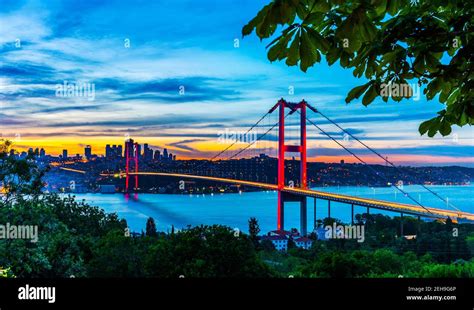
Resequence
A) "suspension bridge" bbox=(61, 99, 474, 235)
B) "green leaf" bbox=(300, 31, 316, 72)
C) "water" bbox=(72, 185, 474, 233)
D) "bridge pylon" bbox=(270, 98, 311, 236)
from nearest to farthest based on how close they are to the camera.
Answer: "green leaf" bbox=(300, 31, 316, 72), "suspension bridge" bbox=(61, 99, 474, 235), "bridge pylon" bbox=(270, 98, 311, 236), "water" bbox=(72, 185, 474, 233)

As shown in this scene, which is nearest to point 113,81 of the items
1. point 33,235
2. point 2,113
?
point 2,113

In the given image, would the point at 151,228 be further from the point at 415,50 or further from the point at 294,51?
the point at 294,51

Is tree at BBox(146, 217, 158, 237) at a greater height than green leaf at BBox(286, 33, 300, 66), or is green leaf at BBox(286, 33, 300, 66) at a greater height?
green leaf at BBox(286, 33, 300, 66)

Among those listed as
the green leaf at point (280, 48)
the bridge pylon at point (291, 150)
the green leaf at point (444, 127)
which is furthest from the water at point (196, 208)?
the green leaf at point (280, 48)

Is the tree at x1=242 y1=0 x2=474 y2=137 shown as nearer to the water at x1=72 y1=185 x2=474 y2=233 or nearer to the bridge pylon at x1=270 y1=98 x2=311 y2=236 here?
the bridge pylon at x1=270 y1=98 x2=311 y2=236

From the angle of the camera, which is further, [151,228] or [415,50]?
[151,228]

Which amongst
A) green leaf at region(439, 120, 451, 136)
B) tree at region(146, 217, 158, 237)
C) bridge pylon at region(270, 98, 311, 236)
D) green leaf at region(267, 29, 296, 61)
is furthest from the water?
green leaf at region(267, 29, 296, 61)

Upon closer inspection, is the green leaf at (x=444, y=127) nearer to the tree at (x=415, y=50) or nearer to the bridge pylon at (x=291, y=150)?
the tree at (x=415, y=50)

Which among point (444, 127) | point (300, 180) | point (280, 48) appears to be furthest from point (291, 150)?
point (280, 48)

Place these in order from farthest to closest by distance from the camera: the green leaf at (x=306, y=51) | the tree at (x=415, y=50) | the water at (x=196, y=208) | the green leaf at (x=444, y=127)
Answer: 1. the water at (x=196, y=208)
2. the green leaf at (x=444, y=127)
3. the tree at (x=415, y=50)
4. the green leaf at (x=306, y=51)

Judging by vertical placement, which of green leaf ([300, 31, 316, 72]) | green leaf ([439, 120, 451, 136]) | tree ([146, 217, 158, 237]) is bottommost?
tree ([146, 217, 158, 237])

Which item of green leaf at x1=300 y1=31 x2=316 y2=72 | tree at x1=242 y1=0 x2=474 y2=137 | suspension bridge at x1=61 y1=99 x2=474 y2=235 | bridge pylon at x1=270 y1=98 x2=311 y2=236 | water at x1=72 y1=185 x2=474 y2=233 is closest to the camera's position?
green leaf at x1=300 y1=31 x2=316 y2=72

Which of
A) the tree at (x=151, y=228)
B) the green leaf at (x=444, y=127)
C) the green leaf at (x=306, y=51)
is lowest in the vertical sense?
the tree at (x=151, y=228)
